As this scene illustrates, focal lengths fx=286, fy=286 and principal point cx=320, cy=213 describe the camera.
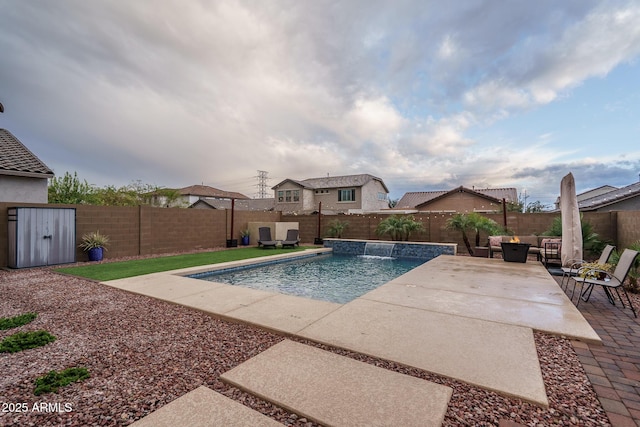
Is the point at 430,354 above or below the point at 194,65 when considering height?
below

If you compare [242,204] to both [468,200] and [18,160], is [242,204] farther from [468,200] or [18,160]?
[18,160]

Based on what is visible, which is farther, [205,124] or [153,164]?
[153,164]

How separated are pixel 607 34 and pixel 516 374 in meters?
9.92

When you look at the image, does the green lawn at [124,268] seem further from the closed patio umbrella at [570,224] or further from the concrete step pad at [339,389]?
the closed patio umbrella at [570,224]

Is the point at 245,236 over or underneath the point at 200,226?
underneath

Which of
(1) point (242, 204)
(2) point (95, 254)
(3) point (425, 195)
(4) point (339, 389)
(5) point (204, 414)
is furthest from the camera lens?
(1) point (242, 204)

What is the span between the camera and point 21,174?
10539mm

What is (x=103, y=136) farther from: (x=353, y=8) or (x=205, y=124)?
(x=353, y=8)

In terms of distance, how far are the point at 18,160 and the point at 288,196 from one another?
23950 mm

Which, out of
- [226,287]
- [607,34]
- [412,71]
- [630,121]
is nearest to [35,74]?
[226,287]

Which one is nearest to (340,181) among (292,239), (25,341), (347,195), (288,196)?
(347,195)

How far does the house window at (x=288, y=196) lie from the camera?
108ft

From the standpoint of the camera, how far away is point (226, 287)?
567 cm

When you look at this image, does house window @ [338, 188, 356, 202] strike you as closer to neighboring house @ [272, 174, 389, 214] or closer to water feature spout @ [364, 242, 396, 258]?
neighboring house @ [272, 174, 389, 214]
